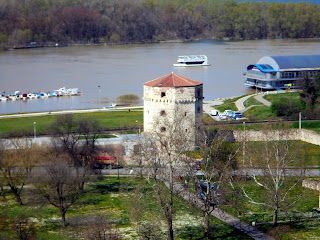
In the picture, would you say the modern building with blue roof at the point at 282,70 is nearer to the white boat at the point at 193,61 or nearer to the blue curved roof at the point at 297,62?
the blue curved roof at the point at 297,62

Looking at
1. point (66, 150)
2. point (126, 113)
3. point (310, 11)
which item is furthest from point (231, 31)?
point (66, 150)

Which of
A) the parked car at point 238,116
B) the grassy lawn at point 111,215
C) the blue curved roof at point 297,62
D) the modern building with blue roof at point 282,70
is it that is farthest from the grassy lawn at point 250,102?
the grassy lawn at point 111,215

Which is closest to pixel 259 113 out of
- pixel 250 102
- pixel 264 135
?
pixel 250 102

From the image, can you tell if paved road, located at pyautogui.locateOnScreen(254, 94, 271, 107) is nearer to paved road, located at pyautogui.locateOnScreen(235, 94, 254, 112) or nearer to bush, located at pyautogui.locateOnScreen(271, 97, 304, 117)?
paved road, located at pyautogui.locateOnScreen(235, 94, 254, 112)

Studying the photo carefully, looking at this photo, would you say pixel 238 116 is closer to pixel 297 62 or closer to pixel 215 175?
pixel 215 175

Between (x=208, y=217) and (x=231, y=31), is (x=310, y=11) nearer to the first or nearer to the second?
(x=231, y=31)

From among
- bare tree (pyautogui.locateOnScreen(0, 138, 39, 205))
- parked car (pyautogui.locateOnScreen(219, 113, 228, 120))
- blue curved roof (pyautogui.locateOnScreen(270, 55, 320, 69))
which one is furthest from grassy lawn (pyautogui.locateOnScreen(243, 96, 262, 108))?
bare tree (pyautogui.locateOnScreen(0, 138, 39, 205))
